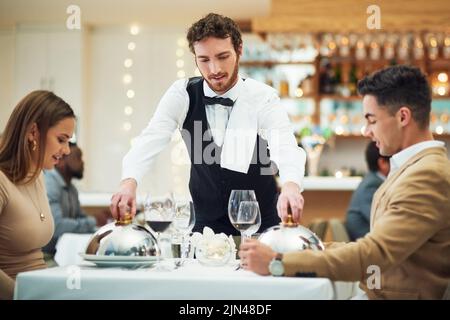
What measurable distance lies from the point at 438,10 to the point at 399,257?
5.41 metres

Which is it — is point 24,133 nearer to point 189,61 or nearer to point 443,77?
point 189,61

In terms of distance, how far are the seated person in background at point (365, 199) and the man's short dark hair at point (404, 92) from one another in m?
2.37

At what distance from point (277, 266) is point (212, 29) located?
2.98ft

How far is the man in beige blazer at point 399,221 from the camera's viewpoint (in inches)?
63.1

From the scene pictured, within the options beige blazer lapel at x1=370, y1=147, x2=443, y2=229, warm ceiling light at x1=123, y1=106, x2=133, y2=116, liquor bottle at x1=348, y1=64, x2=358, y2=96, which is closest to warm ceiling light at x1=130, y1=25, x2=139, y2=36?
warm ceiling light at x1=123, y1=106, x2=133, y2=116

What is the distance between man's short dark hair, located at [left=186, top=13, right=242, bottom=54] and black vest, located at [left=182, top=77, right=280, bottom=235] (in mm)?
227

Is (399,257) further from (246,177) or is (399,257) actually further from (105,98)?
(105,98)

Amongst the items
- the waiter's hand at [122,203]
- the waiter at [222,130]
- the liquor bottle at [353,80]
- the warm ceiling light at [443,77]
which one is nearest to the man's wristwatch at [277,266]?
the waiter's hand at [122,203]

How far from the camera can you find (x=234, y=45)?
2.33m

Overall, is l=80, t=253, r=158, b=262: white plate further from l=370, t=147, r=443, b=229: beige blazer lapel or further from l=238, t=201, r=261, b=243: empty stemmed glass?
l=370, t=147, r=443, b=229: beige blazer lapel

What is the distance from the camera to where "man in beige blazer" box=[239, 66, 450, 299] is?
1.60m

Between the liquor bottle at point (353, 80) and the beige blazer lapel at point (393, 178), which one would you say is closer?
the beige blazer lapel at point (393, 178)

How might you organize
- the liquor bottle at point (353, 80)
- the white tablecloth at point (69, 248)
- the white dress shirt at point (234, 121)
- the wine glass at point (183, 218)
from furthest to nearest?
the liquor bottle at point (353, 80), the white tablecloth at point (69, 248), the white dress shirt at point (234, 121), the wine glass at point (183, 218)

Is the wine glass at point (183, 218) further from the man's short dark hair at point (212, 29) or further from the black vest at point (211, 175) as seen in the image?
the man's short dark hair at point (212, 29)
